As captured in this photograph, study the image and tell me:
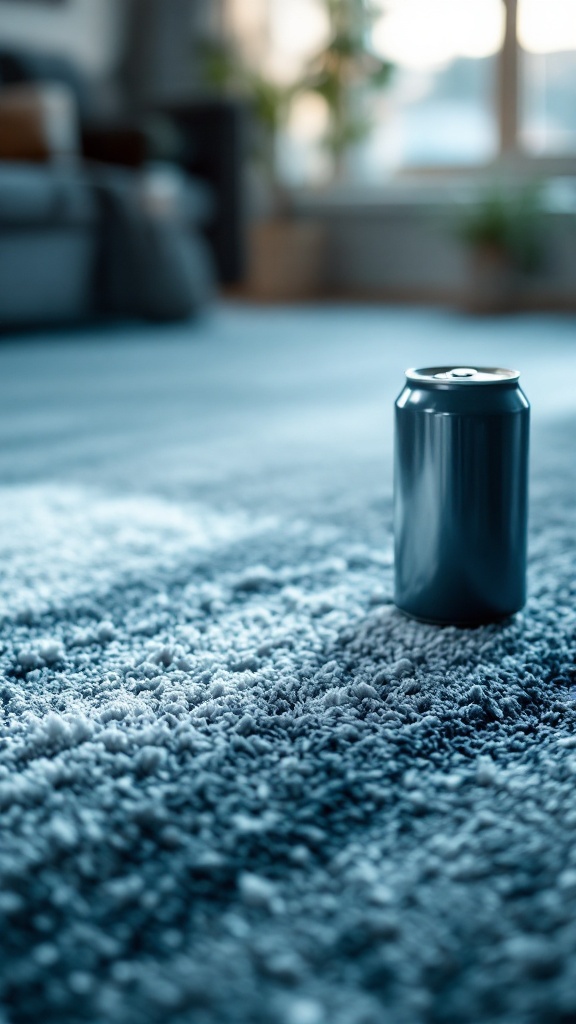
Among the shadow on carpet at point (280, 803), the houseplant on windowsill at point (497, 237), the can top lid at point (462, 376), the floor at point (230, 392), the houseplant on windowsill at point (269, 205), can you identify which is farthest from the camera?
the houseplant on windowsill at point (269, 205)

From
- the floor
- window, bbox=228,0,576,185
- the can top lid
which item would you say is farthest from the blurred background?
the can top lid

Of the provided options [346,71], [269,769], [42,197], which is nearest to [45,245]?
[42,197]

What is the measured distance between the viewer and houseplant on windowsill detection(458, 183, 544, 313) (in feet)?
12.6

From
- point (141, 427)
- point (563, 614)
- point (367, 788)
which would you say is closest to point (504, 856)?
point (367, 788)

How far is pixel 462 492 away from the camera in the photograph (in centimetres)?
85

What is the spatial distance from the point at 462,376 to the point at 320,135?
13.2 ft

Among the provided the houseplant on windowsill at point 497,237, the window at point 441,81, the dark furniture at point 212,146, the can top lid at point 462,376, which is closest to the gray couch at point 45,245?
the dark furniture at point 212,146

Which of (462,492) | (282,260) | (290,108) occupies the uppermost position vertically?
(290,108)

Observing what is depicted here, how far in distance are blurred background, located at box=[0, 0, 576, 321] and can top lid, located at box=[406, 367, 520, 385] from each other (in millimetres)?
2432

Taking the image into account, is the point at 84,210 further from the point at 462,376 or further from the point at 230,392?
the point at 462,376

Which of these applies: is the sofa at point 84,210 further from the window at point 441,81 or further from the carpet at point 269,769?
the carpet at point 269,769

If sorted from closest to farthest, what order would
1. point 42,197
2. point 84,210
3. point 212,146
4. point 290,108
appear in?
point 42,197, point 84,210, point 212,146, point 290,108

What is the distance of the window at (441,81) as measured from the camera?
439 cm

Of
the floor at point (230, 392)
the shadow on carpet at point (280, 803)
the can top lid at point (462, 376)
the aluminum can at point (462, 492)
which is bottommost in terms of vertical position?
the shadow on carpet at point (280, 803)
